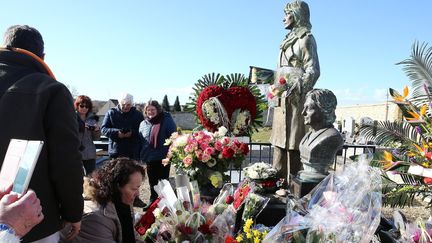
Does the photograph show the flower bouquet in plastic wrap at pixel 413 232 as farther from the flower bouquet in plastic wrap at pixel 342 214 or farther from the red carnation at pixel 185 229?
the red carnation at pixel 185 229

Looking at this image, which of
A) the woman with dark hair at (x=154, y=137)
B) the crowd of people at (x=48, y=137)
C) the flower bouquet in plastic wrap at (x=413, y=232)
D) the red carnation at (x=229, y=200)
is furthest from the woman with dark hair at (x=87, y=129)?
the flower bouquet in plastic wrap at (x=413, y=232)

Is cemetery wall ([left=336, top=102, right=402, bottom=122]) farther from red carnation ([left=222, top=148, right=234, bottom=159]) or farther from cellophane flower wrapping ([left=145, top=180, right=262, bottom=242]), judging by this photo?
cellophane flower wrapping ([left=145, top=180, right=262, bottom=242])

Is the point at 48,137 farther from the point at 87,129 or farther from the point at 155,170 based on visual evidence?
the point at 155,170

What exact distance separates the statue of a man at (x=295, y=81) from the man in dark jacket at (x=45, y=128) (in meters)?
2.72

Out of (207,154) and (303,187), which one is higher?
(207,154)

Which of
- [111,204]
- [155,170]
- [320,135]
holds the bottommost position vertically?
[155,170]

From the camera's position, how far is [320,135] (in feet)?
9.87

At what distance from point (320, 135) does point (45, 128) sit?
2159 millimetres

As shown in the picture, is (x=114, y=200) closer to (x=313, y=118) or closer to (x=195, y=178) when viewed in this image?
(x=195, y=178)

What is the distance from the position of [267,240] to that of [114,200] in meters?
1.00

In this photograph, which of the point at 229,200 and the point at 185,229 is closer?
the point at 185,229

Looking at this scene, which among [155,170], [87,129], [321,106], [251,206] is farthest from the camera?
[155,170]

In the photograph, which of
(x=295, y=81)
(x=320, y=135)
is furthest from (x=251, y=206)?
(x=295, y=81)

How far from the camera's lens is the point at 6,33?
72.8 inches
